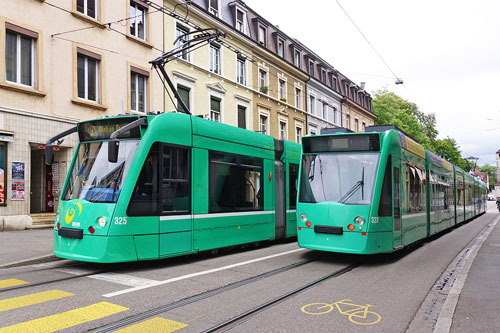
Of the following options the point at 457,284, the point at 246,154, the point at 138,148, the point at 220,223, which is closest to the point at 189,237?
the point at 220,223

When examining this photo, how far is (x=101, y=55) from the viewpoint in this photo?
1770cm

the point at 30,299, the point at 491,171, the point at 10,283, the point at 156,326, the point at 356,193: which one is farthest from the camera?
the point at 491,171

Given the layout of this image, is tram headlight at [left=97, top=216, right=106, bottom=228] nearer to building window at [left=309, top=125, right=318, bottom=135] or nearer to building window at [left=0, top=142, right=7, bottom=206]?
building window at [left=0, top=142, right=7, bottom=206]

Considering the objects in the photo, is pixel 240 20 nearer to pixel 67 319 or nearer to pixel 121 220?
pixel 121 220

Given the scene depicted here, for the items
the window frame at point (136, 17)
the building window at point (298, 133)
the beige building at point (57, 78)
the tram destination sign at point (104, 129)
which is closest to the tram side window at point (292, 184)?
the tram destination sign at point (104, 129)

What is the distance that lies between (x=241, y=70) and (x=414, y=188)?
58.7 feet

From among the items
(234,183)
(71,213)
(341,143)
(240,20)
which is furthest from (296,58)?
(71,213)

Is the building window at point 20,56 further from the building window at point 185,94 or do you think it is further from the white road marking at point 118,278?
the white road marking at point 118,278

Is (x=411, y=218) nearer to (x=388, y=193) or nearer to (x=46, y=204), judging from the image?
(x=388, y=193)

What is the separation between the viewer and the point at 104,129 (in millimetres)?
8336

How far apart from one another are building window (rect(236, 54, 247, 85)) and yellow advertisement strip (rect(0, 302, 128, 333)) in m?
22.3

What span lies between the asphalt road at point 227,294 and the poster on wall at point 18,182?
704 centimetres

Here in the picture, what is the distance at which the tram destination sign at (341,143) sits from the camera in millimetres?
9102

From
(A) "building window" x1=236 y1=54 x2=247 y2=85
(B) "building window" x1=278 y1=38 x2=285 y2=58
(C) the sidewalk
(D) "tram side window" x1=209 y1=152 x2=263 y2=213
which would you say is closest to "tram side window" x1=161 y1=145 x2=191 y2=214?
(D) "tram side window" x1=209 y1=152 x2=263 y2=213
